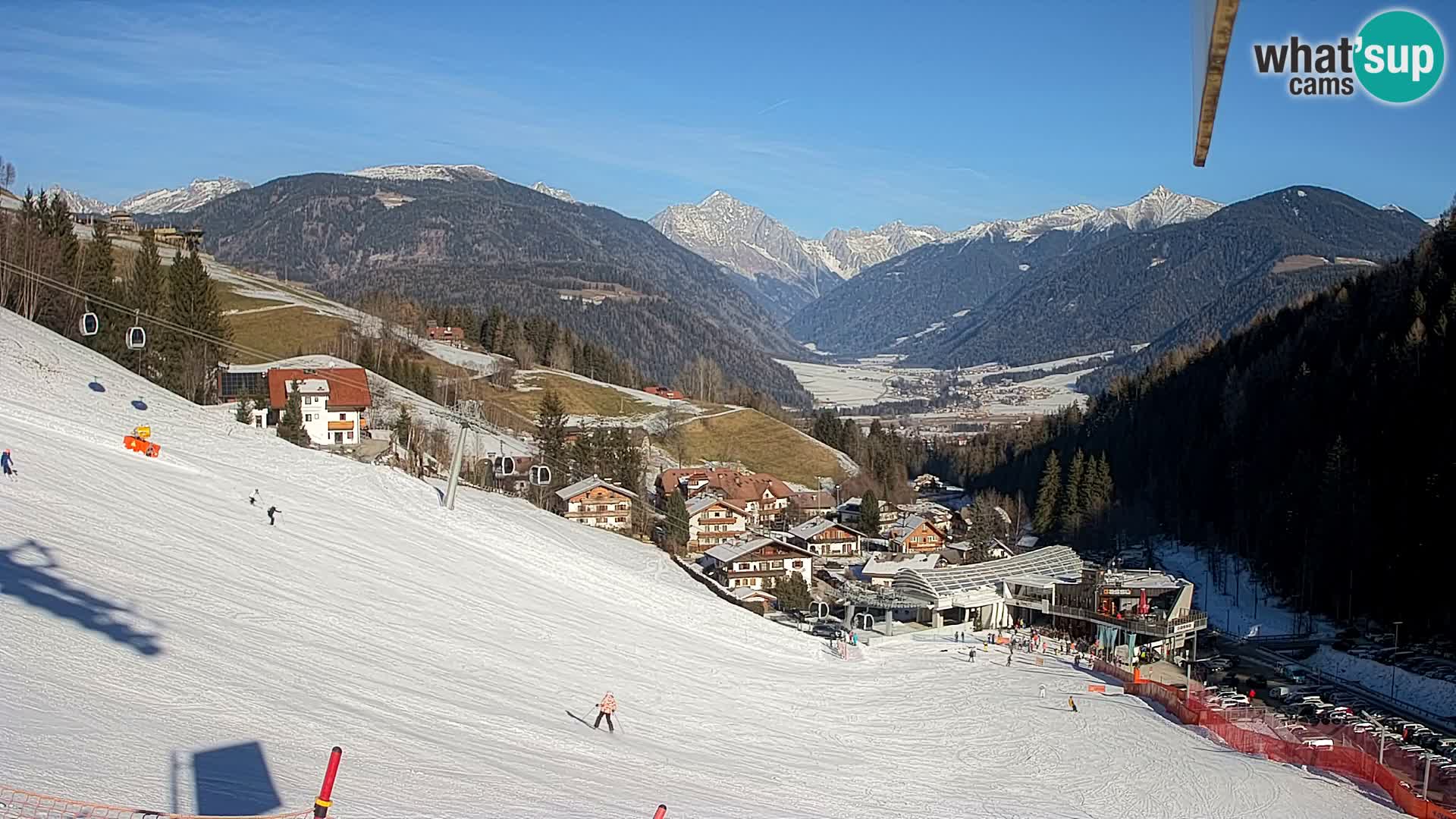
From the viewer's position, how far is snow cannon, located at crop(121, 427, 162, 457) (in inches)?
1404

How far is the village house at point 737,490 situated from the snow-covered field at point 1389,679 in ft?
138

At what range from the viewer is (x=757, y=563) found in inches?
2505

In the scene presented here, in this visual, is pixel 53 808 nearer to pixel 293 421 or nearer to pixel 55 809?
pixel 55 809

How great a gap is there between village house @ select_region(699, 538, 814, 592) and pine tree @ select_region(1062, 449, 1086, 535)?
96.7 ft

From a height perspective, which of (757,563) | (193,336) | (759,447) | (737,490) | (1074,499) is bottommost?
(757,563)

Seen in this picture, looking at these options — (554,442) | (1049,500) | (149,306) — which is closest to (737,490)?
(554,442)

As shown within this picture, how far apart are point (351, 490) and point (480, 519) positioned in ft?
15.0

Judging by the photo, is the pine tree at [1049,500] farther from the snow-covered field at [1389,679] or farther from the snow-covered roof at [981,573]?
the snow-covered field at [1389,679]

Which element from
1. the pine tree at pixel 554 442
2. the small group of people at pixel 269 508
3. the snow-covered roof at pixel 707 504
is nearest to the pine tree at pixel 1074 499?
the snow-covered roof at pixel 707 504

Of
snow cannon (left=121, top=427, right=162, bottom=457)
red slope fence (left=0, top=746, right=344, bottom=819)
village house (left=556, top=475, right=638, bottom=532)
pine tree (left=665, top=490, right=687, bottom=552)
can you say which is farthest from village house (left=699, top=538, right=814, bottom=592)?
red slope fence (left=0, top=746, right=344, bottom=819)

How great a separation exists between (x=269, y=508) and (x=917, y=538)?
53004mm

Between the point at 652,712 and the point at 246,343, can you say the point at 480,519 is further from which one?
the point at 246,343

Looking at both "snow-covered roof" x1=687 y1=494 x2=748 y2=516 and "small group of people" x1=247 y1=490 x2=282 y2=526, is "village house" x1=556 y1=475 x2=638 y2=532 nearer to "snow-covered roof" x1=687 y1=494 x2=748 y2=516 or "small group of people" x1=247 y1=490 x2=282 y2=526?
"snow-covered roof" x1=687 y1=494 x2=748 y2=516

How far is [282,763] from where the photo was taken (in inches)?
569
